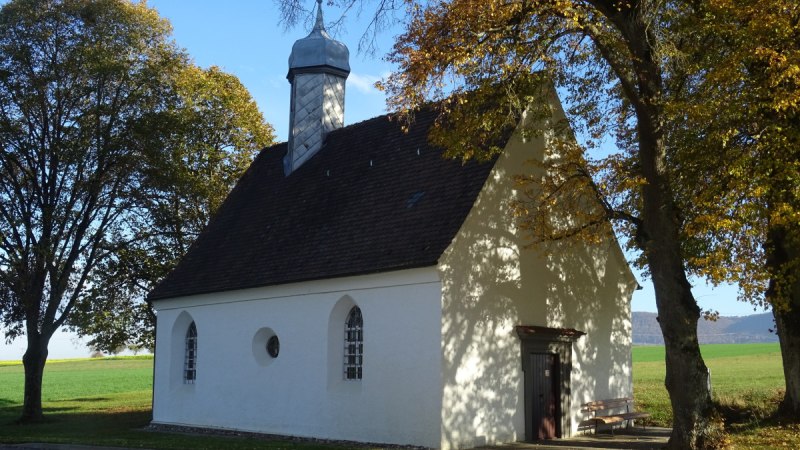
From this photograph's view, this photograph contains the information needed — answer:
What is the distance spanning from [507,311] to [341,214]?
538cm

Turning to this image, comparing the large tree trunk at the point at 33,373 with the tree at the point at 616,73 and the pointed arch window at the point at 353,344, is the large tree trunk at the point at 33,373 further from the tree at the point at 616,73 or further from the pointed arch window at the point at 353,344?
the tree at the point at 616,73

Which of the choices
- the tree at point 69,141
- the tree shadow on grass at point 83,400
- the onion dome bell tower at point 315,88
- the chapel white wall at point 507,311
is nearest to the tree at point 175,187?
the tree at point 69,141

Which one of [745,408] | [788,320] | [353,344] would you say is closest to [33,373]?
[353,344]

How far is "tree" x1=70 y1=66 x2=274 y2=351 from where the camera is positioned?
92.6 feet

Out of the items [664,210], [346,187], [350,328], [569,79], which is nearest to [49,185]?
[346,187]

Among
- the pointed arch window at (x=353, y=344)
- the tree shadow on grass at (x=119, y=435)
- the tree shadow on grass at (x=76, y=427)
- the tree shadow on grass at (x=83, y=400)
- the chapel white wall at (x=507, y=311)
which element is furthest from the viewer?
the tree shadow on grass at (x=83, y=400)

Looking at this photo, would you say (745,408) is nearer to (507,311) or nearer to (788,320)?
(788,320)

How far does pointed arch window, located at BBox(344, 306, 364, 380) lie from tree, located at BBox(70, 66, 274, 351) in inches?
441

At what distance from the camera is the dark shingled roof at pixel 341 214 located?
59.8ft

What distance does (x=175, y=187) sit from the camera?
93.1 ft

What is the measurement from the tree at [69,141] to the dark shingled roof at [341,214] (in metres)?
3.93

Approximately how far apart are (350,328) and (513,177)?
5325 mm

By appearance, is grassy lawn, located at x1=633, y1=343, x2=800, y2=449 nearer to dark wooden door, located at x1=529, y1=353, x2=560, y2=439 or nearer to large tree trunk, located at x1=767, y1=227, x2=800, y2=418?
large tree trunk, located at x1=767, y1=227, x2=800, y2=418

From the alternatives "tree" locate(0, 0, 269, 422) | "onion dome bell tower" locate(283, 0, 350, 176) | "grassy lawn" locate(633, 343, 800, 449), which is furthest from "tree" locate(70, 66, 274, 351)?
"grassy lawn" locate(633, 343, 800, 449)
